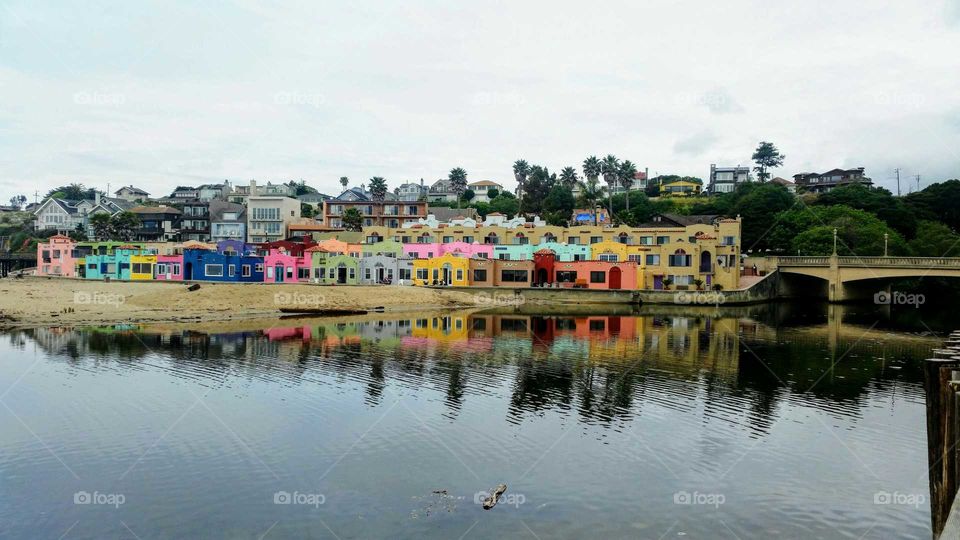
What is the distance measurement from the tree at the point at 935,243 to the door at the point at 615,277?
38.2 metres

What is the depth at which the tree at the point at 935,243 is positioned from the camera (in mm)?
81062

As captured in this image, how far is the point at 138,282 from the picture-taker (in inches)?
2990

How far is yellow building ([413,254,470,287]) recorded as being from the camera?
261 feet

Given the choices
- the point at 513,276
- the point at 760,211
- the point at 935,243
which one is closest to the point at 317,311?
the point at 513,276

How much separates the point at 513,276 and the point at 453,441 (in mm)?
58450

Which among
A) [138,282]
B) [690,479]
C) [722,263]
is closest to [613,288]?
[722,263]

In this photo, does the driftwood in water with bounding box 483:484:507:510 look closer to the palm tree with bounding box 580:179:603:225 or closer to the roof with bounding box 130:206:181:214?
the palm tree with bounding box 580:179:603:225

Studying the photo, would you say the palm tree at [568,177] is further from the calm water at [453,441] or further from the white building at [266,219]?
the calm water at [453,441]

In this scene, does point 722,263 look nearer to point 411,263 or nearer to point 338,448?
point 411,263

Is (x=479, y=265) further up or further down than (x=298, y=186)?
further down

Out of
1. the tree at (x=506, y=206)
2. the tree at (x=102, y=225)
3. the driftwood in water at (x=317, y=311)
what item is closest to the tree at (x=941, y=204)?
the tree at (x=506, y=206)

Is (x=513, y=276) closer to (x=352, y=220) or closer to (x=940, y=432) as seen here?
(x=352, y=220)

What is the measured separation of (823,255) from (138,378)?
7802 centimetres

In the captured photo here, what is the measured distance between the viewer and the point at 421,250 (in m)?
86.3
